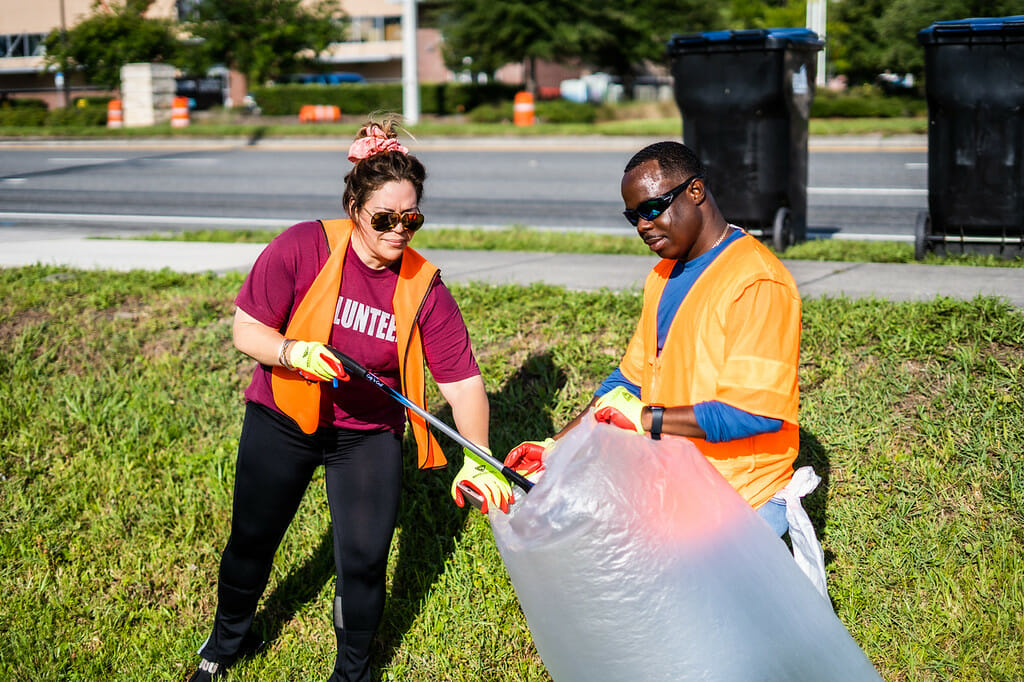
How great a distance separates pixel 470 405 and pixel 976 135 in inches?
188

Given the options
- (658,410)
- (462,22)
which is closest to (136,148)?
(462,22)

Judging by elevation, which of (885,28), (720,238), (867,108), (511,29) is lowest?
(720,238)

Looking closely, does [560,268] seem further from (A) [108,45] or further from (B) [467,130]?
(A) [108,45]

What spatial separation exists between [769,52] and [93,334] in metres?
4.86

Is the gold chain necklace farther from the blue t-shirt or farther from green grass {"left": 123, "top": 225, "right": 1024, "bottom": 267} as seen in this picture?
green grass {"left": 123, "top": 225, "right": 1024, "bottom": 267}

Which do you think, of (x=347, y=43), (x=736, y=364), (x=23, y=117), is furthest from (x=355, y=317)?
(x=347, y=43)

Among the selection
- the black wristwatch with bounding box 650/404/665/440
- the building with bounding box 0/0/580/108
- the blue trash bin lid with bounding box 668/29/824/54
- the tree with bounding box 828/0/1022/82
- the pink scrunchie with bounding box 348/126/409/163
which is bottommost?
the black wristwatch with bounding box 650/404/665/440

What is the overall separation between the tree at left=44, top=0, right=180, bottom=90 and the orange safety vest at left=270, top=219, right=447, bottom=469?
3603 cm

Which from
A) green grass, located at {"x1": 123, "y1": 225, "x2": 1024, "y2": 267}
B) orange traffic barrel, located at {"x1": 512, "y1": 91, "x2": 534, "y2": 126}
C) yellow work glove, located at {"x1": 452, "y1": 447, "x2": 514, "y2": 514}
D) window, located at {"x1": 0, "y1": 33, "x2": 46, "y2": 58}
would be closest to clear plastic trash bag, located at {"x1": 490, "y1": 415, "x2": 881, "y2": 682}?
yellow work glove, located at {"x1": 452, "y1": 447, "x2": 514, "y2": 514}

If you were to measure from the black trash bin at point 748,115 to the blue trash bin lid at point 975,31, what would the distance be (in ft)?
3.55

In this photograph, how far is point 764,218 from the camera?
7.66 m

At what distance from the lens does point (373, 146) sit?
10.4ft

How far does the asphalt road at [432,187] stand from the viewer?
1091 centimetres

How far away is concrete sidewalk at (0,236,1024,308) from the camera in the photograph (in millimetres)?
5781
